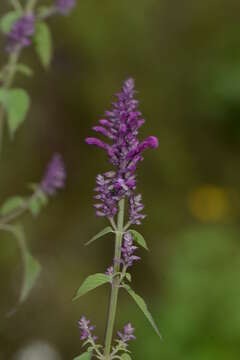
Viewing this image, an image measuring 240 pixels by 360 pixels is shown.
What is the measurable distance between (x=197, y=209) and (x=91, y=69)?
1.67 meters

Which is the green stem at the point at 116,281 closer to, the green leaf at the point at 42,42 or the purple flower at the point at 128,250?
the purple flower at the point at 128,250

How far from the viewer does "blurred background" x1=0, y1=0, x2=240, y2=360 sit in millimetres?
4203

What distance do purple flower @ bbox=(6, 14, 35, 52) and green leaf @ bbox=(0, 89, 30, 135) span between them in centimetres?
19

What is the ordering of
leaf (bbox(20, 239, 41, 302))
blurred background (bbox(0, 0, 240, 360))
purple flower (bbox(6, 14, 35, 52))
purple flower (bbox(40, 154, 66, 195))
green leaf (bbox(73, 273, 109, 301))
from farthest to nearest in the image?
1. blurred background (bbox(0, 0, 240, 360))
2. purple flower (bbox(40, 154, 66, 195))
3. purple flower (bbox(6, 14, 35, 52))
4. leaf (bbox(20, 239, 41, 302))
5. green leaf (bbox(73, 273, 109, 301))

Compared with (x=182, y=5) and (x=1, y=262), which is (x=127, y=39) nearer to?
(x=182, y=5)

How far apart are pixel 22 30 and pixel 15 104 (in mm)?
278

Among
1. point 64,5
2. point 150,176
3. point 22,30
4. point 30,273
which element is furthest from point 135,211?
point 150,176

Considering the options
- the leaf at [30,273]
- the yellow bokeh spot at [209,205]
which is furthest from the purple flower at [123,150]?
the yellow bokeh spot at [209,205]

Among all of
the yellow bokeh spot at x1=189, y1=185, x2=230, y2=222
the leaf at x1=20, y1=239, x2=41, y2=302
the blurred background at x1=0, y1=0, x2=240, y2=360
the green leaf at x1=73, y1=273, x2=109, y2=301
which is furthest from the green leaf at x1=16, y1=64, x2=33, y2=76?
the yellow bokeh spot at x1=189, y1=185, x2=230, y2=222

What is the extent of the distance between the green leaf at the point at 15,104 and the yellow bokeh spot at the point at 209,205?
3371 millimetres

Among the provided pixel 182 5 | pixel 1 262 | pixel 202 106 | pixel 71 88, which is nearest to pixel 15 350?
pixel 1 262

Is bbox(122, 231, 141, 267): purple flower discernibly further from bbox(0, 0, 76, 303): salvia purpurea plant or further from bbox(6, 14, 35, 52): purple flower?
bbox(6, 14, 35, 52): purple flower

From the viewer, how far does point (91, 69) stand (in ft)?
19.9

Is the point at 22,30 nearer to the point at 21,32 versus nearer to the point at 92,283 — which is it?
the point at 21,32
